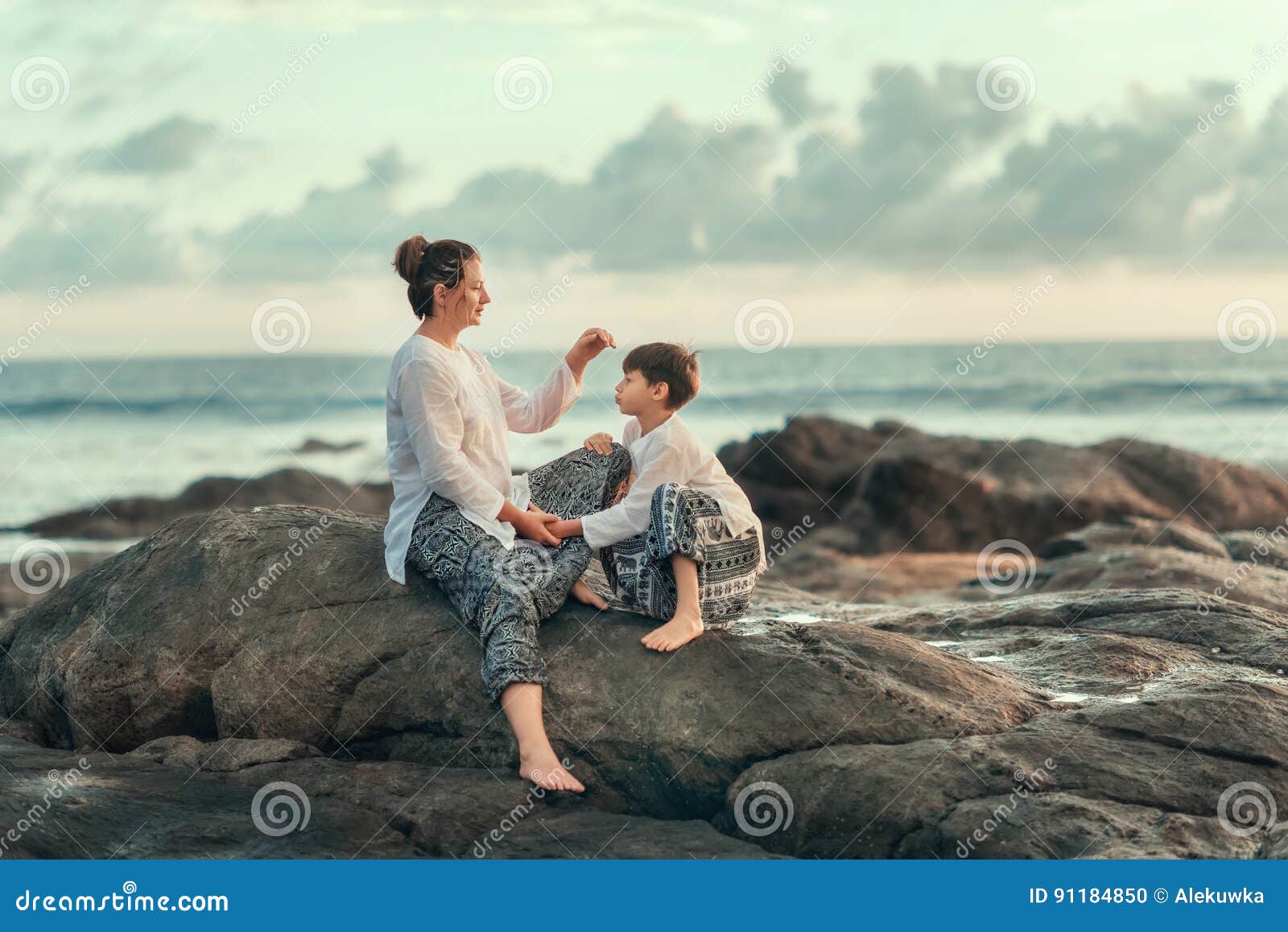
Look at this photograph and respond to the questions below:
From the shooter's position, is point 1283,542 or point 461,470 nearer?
point 461,470

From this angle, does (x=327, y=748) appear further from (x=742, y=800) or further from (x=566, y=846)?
(x=742, y=800)

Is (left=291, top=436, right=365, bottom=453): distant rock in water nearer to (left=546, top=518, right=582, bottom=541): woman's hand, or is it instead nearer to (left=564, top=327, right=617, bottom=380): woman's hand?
(left=564, top=327, right=617, bottom=380): woman's hand

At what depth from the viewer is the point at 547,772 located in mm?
4879

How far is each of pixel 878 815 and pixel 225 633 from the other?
118 inches

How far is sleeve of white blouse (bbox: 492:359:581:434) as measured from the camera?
19.4 feet

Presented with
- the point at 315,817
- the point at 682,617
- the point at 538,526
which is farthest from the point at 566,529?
the point at 315,817

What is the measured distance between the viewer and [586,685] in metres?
5.16

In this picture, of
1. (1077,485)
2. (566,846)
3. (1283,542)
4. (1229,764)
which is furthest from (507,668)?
(1077,485)

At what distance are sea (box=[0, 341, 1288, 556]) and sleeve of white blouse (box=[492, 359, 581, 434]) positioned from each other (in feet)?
49.7

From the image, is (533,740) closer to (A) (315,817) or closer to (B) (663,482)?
(A) (315,817)

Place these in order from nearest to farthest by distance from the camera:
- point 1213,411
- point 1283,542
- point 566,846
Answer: point 566,846 → point 1283,542 → point 1213,411

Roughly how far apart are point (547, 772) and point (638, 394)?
1598mm

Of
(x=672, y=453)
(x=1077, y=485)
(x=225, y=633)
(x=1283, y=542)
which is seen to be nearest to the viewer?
(x=672, y=453)

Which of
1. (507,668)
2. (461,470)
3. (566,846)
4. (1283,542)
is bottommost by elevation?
(566,846)
